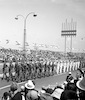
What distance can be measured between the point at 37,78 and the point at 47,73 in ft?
6.29

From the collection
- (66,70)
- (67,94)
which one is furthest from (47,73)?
(67,94)

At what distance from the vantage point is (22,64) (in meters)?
14.7

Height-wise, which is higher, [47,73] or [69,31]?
[69,31]

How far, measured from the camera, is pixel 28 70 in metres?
15.2

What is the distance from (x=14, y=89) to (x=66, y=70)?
18066 millimetres

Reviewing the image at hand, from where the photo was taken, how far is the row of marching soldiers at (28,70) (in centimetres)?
1380

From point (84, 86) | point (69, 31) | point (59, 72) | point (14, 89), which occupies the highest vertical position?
point (69, 31)

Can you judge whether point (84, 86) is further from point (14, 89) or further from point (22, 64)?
point (22, 64)

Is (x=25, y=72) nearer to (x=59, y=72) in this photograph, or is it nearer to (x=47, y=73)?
(x=47, y=73)

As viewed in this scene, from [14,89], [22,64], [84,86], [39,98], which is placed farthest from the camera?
[22,64]

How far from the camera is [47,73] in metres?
18.0

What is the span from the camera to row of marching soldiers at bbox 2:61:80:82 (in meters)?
13.8

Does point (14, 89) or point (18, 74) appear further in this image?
point (18, 74)

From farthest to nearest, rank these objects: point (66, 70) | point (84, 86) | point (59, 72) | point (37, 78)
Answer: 1. point (66, 70)
2. point (59, 72)
3. point (37, 78)
4. point (84, 86)
